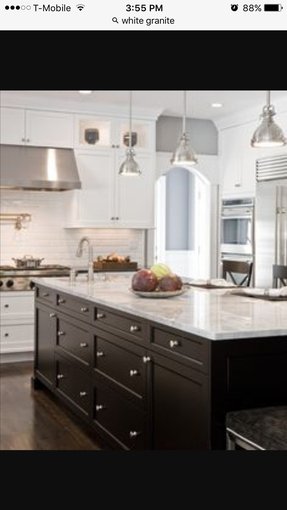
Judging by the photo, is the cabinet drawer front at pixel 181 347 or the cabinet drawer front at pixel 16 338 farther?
the cabinet drawer front at pixel 16 338

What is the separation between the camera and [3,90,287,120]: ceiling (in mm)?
5988

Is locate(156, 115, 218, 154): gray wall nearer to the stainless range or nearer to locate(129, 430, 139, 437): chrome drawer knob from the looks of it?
the stainless range

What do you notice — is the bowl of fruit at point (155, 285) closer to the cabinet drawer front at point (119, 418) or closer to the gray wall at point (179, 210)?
the cabinet drawer front at point (119, 418)

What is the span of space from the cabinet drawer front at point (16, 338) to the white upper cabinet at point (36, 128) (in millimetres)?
1801

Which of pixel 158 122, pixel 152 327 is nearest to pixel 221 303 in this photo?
pixel 152 327

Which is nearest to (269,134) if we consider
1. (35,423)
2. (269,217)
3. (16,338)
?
(35,423)

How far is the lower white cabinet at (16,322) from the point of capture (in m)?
6.03

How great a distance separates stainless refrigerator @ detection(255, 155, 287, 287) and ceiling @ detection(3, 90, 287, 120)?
614 mm

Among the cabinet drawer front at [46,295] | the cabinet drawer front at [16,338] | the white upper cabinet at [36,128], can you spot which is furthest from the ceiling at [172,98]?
the cabinet drawer front at [16,338]

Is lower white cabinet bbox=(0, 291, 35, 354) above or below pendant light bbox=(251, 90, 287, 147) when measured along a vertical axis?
below

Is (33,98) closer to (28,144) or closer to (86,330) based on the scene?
(28,144)
